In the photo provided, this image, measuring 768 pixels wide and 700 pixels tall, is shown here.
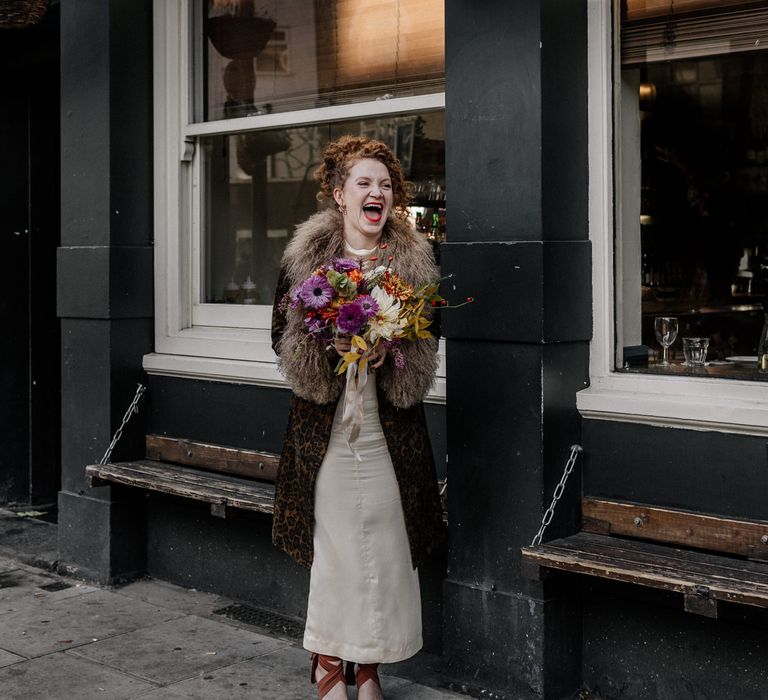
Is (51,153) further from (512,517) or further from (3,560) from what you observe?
(512,517)

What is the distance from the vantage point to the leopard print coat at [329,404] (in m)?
4.29

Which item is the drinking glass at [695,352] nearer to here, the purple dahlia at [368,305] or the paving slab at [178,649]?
the purple dahlia at [368,305]

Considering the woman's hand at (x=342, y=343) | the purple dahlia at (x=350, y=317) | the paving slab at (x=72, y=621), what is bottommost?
the paving slab at (x=72, y=621)

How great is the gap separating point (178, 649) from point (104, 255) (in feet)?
7.68

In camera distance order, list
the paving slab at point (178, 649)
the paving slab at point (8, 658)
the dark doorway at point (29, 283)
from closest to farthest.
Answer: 1. the paving slab at point (178, 649)
2. the paving slab at point (8, 658)
3. the dark doorway at point (29, 283)

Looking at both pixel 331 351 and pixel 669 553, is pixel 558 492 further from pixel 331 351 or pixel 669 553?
pixel 331 351

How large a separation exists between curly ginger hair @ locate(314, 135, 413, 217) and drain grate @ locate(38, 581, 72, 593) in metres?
3.21

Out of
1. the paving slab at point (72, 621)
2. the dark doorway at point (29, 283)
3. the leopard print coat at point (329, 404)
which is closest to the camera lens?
the leopard print coat at point (329, 404)

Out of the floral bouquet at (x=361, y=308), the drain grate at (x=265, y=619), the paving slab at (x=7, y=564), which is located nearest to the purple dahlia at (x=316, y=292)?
the floral bouquet at (x=361, y=308)

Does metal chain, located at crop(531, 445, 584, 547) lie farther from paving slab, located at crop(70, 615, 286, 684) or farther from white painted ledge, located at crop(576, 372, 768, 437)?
paving slab, located at crop(70, 615, 286, 684)

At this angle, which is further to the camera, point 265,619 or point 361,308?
point 265,619

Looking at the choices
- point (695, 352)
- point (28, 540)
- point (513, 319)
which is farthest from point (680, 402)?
point (28, 540)

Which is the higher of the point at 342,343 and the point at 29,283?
the point at 29,283

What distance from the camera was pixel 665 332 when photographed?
480 cm
